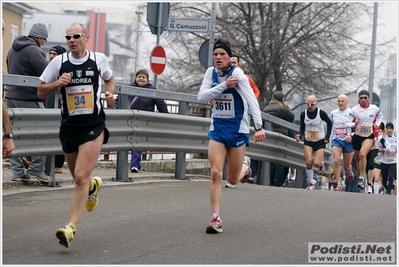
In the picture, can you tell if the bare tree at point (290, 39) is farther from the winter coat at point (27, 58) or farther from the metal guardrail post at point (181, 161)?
the winter coat at point (27, 58)

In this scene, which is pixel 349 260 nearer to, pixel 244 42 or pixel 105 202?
pixel 105 202

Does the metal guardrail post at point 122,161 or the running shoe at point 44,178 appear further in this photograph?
the metal guardrail post at point 122,161

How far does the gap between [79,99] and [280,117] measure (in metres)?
11.0

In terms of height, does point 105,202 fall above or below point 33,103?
below

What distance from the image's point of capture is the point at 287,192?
1255 cm

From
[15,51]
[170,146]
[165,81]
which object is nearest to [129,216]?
[15,51]

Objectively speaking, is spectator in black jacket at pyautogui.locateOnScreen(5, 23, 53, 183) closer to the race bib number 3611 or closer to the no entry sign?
the race bib number 3611

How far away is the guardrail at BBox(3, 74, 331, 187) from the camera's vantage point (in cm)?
1048

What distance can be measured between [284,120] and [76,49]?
10073 millimetres

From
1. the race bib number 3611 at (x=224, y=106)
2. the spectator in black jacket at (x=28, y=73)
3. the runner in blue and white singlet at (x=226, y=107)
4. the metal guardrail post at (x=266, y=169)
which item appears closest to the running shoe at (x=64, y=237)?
the runner in blue and white singlet at (x=226, y=107)

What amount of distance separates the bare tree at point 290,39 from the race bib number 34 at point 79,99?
26127 millimetres

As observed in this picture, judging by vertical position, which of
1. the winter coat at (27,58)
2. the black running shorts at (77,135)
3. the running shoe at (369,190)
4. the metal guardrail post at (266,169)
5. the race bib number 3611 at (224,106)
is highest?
the winter coat at (27,58)

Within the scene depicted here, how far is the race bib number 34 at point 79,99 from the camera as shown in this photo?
7.68m

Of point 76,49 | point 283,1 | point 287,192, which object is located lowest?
point 287,192
